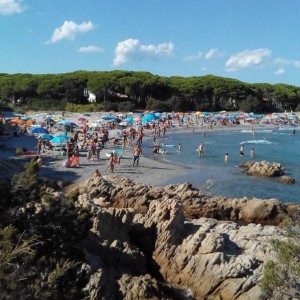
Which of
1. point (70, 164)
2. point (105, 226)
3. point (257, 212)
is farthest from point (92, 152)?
point (105, 226)

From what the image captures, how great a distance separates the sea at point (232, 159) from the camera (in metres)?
27.0

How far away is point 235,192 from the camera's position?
26297mm

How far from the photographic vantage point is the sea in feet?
88.6

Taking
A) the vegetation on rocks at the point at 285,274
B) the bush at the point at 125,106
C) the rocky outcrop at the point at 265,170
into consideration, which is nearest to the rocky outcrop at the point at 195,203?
the rocky outcrop at the point at 265,170

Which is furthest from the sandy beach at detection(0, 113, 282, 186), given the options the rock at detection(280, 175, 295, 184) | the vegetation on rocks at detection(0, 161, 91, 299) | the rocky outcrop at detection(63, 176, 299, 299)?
the vegetation on rocks at detection(0, 161, 91, 299)

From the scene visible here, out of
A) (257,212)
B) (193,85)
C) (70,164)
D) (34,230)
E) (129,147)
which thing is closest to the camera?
(34,230)

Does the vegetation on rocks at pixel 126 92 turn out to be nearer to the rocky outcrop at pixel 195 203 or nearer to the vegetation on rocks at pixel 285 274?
the rocky outcrop at pixel 195 203

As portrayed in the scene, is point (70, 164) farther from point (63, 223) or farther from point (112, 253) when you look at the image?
point (63, 223)

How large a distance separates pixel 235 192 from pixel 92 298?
57.9 feet

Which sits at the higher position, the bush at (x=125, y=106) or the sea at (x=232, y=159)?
the bush at (x=125, y=106)

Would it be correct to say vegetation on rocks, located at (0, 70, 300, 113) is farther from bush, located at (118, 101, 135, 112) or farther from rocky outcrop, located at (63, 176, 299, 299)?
rocky outcrop, located at (63, 176, 299, 299)

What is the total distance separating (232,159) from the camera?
3956 centimetres

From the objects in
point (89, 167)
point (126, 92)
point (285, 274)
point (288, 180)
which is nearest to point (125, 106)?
point (126, 92)

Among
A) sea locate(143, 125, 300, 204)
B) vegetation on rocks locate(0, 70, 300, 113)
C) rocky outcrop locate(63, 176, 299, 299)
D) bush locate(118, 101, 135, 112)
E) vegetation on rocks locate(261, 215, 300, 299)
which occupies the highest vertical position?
vegetation on rocks locate(0, 70, 300, 113)
